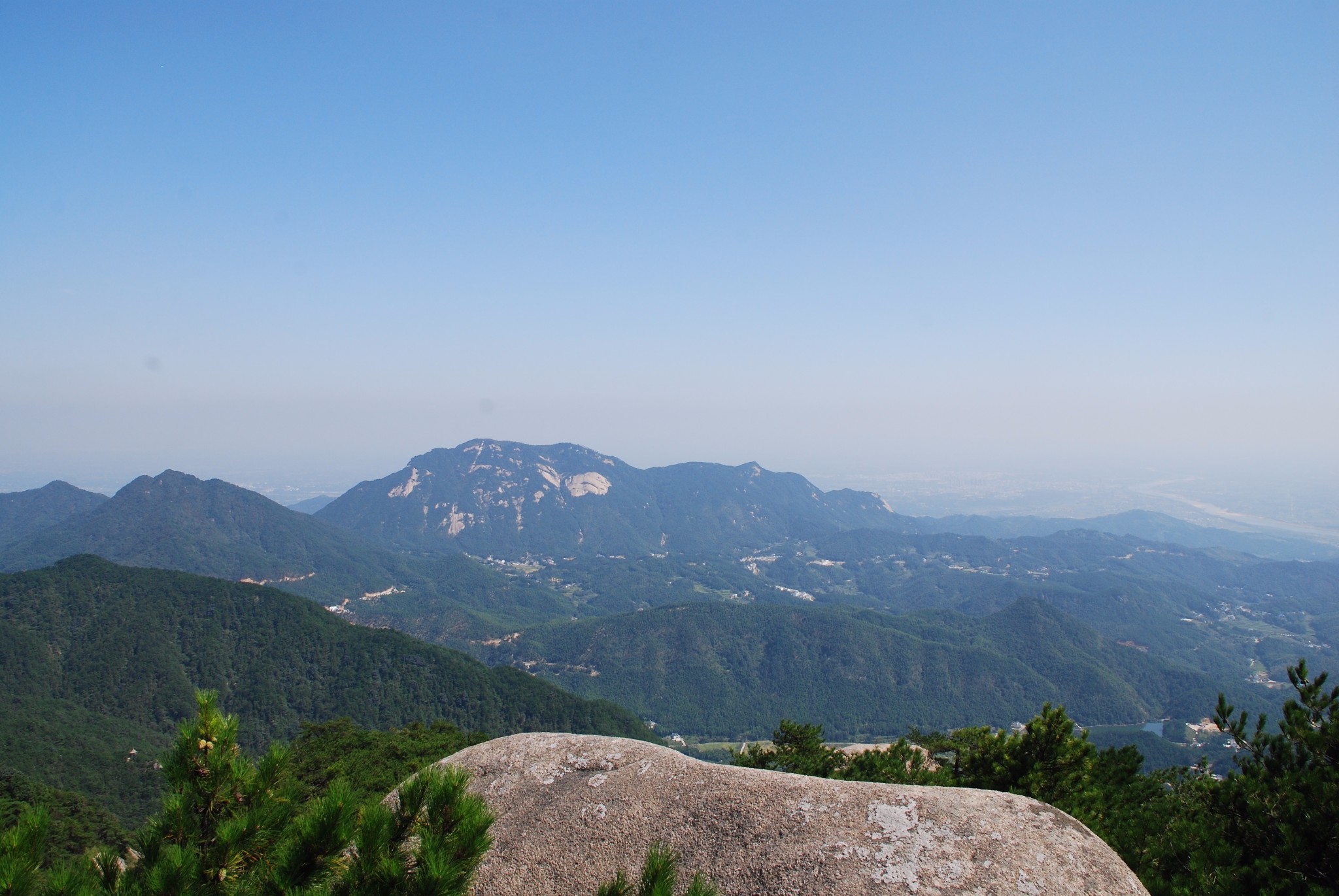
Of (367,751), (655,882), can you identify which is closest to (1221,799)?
(655,882)

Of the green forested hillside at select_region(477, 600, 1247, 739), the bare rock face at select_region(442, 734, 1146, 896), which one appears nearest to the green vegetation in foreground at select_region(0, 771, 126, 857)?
Result: the bare rock face at select_region(442, 734, 1146, 896)

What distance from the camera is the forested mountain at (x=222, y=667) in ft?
342

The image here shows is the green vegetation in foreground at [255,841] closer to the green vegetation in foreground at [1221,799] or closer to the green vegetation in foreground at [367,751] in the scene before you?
the green vegetation in foreground at [1221,799]

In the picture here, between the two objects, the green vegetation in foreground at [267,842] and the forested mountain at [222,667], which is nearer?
the green vegetation in foreground at [267,842]

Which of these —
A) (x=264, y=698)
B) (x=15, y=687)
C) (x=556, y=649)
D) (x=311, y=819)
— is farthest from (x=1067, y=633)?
(x=15, y=687)


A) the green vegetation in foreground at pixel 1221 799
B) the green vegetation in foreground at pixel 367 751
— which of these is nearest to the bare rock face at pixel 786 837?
the green vegetation in foreground at pixel 1221 799

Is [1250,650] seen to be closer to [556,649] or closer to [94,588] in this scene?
[556,649]

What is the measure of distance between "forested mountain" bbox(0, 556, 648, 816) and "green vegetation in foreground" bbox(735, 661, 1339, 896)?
98527 millimetres

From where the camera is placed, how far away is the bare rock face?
22.7ft

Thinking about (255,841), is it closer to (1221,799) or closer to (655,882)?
(655,882)

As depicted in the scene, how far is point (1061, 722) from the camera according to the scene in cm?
1912

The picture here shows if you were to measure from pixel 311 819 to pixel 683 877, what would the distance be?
460 centimetres

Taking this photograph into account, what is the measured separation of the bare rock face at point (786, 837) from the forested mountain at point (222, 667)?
107205 mm

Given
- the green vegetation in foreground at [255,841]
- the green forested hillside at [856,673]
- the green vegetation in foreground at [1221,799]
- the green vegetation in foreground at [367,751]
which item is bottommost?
the green forested hillside at [856,673]
